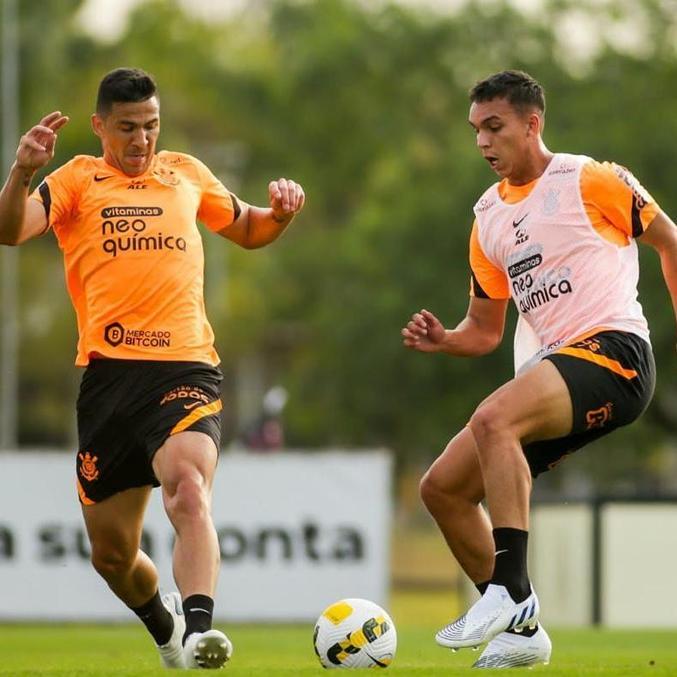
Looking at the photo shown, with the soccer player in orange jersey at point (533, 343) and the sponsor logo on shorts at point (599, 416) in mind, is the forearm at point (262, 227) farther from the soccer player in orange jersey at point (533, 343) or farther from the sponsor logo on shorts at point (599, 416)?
the sponsor logo on shorts at point (599, 416)

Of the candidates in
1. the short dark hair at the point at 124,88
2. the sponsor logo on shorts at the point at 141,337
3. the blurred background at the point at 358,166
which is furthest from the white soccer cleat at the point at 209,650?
the blurred background at the point at 358,166

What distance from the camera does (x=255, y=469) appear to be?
18141 millimetres

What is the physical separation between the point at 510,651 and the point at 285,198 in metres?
2.51

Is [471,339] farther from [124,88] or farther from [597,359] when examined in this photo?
[124,88]

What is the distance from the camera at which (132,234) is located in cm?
854

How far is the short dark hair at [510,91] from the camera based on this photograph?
8289mm

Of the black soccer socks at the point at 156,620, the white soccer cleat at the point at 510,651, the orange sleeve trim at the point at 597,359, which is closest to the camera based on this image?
the white soccer cleat at the point at 510,651

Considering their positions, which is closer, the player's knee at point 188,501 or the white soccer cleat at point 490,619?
the white soccer cleat at point 490,619

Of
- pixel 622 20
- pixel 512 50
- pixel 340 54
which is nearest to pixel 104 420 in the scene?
pixel 622 20

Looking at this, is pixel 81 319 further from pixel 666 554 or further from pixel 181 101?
pixel 181 101

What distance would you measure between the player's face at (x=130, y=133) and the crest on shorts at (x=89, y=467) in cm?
138

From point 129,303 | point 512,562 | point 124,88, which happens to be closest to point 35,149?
point 124,88

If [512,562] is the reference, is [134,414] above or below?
above

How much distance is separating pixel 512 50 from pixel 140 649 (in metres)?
36.5
